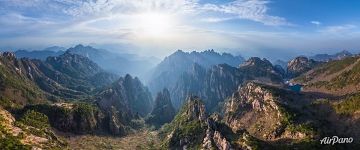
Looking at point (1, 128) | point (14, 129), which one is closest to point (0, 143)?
point (1, 128)

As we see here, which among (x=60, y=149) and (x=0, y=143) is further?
(x=60, y=149)

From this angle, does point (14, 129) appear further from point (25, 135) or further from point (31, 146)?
point (31, 146)

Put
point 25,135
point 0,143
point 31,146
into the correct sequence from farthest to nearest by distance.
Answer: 1. point 25,135
2. point 31,146
3. point 0,143

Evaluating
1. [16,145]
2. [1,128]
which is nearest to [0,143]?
[16,145]

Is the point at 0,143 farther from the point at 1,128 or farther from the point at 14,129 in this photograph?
the point at 14,129

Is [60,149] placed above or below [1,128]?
below

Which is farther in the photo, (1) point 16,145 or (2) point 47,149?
(2) point 47,149

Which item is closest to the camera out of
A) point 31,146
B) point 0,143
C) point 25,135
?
point 0,143
